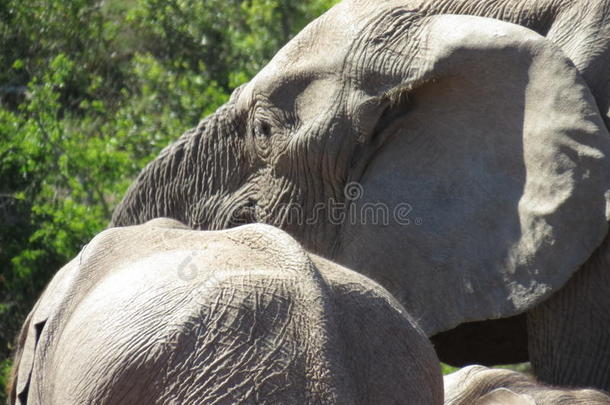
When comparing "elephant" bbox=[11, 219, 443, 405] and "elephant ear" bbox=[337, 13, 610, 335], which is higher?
"elephant" bbox=[11, 219, 443, 405]

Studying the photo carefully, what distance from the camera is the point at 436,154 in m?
3.62

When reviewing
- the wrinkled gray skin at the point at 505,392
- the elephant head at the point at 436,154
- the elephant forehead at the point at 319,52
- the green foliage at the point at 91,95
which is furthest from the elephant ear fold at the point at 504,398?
the green foliage at the point at 91,95

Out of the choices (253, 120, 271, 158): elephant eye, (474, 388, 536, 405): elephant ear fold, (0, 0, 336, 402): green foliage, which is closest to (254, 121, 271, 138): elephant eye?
(253, 120, 271, 158): elephant eye

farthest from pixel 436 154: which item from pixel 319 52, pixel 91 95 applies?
pixel 91 95

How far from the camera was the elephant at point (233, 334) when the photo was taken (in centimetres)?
191

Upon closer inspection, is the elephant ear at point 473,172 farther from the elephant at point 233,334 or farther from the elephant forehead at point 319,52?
the elephant at point 233,334

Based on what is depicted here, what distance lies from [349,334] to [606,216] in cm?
146

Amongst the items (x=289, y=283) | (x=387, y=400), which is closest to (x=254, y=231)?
(x=289, y=283)

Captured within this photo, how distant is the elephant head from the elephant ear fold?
3.41 ft

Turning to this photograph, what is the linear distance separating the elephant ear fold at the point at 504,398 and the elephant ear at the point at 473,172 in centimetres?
104

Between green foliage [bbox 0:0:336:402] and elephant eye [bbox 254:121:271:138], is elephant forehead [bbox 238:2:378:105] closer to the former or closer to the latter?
elephant eye [bbox 254:121:271:138]

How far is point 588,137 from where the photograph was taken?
3346 mm

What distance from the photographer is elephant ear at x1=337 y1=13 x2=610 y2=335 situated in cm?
337

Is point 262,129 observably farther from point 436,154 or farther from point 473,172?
point 473,172
